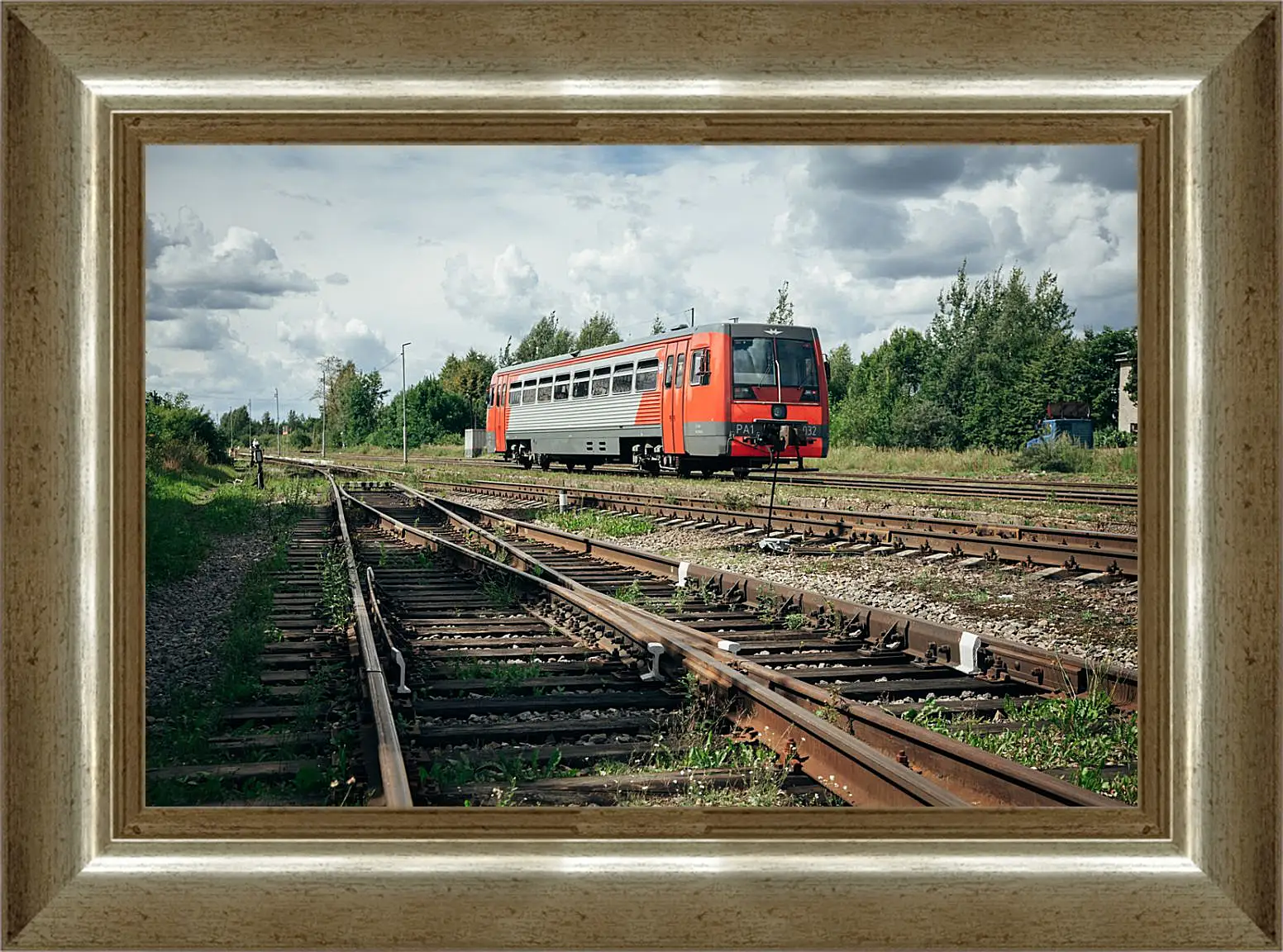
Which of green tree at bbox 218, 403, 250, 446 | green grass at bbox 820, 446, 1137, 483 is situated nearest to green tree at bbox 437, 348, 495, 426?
green tree at bbox 218, 403, 250, 446

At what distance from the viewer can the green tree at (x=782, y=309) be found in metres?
3.48

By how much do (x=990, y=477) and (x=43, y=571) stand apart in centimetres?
522

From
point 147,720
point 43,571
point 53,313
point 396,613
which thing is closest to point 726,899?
point 147,720

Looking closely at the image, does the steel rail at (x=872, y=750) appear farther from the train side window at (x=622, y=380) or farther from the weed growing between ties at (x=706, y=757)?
the train side window at (x=622, y=380)

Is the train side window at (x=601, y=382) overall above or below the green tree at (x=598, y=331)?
above

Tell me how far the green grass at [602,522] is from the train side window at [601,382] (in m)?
1.39

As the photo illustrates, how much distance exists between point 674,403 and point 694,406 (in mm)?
366

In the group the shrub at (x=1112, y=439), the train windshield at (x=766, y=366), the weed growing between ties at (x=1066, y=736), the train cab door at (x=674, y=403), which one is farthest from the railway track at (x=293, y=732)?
the train cab door at (x=674, y=403)

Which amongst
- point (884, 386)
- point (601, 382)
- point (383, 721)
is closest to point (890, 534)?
point (884, 386)

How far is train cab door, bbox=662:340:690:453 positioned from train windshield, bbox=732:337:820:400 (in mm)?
643

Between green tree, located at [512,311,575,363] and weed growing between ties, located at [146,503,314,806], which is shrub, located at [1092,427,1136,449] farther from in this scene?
weed growing between ties, located at [146,503,314,806]

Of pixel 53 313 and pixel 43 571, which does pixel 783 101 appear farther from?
pixel 43 571

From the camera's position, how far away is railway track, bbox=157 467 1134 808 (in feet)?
8.54

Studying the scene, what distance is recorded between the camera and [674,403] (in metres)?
11.3
